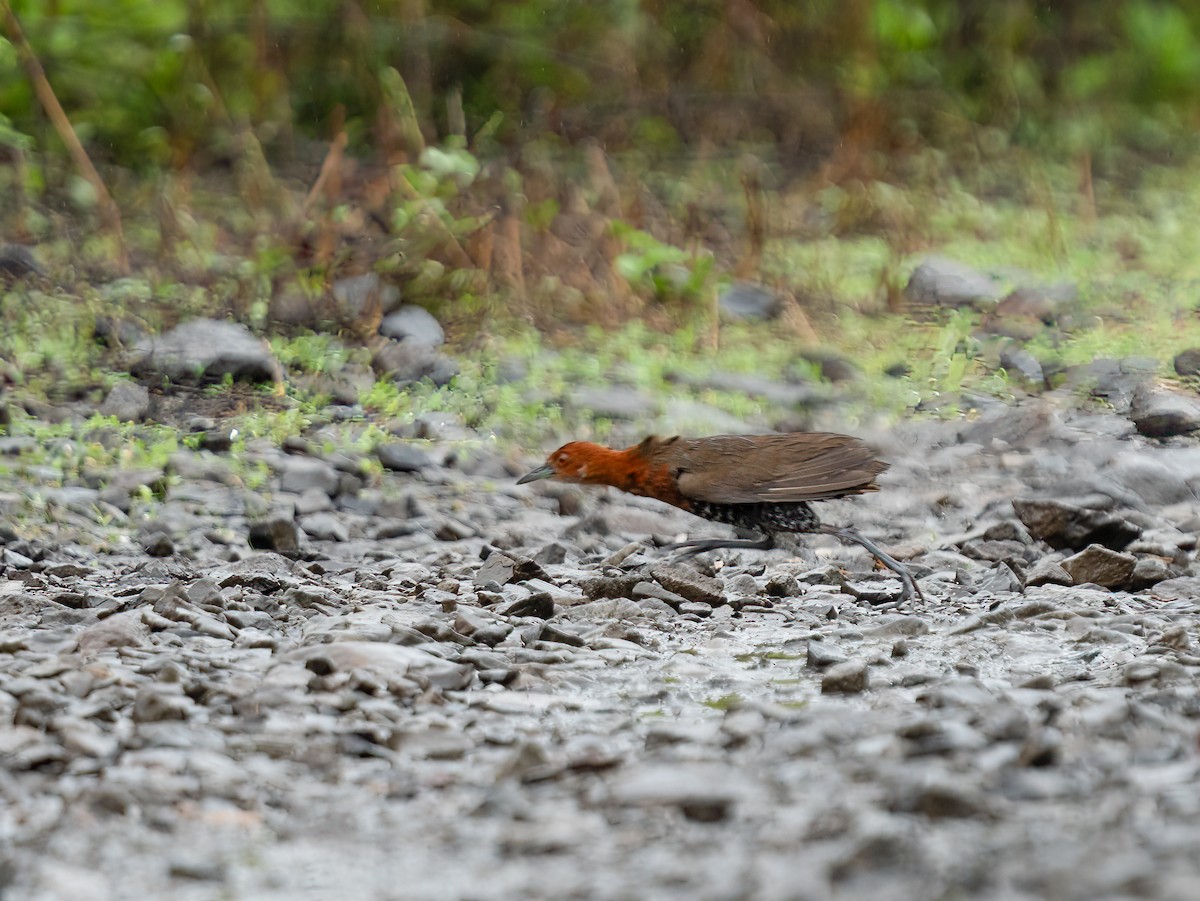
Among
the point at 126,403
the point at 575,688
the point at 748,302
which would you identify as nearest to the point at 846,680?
the point at 575,688

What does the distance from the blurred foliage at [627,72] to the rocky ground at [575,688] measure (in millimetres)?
4041

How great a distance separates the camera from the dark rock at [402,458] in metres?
6.42

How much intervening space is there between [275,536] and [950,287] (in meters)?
5.08

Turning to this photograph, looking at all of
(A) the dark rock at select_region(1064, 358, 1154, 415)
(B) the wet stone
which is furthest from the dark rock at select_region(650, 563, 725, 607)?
(A) the dark rock at select_region(1064, 358, 1154, 415)

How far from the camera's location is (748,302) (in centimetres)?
905

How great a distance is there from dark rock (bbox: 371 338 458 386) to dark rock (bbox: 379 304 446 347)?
19 cm

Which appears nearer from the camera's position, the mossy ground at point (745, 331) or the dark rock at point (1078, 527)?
the dark rock at point (1078, 527)

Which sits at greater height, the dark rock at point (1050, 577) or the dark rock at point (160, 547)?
the dark rock at point (1050, 577)

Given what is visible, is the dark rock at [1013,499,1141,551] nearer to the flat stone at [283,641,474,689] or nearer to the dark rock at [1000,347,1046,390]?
the flat stone at [283,641,474,689]

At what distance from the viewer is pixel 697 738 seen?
296cm

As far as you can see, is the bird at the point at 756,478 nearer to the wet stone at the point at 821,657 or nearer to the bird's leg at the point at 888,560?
the bird's leg at the point at 888,560

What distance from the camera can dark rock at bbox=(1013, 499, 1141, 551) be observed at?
5.30m

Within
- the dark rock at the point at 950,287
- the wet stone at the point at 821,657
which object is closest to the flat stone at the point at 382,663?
the wet stone at the point at 821,657

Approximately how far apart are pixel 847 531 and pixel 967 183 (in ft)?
23.2
